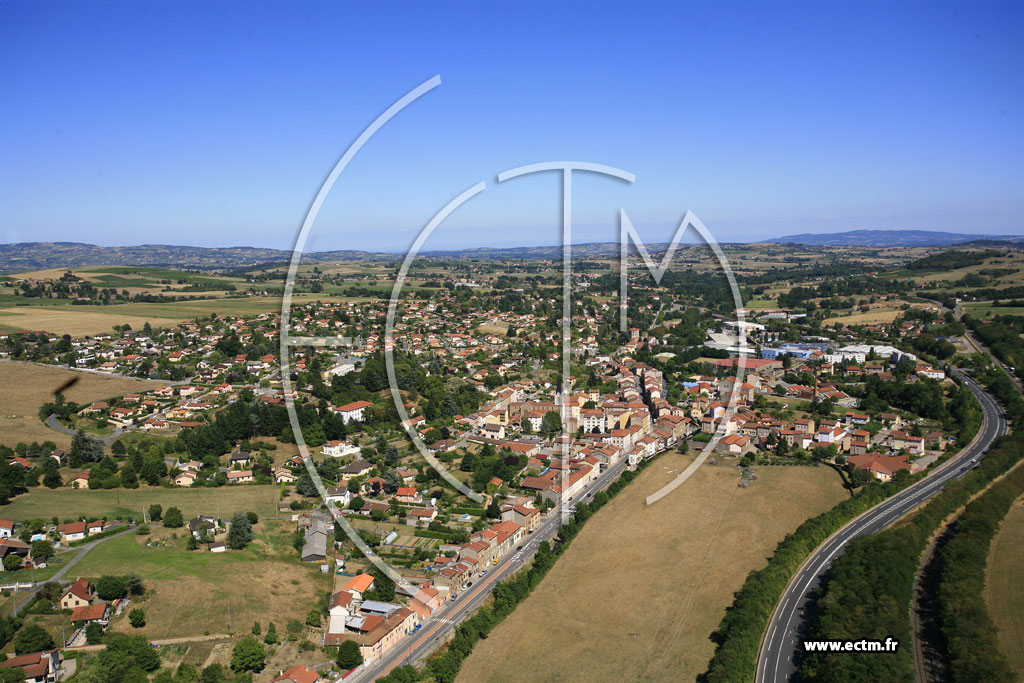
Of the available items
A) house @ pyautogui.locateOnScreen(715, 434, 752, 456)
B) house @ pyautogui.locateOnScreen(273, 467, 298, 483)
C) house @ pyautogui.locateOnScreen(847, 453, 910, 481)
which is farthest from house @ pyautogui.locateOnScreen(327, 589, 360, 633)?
house @ pyautogui.locateOnScreen(847, 453, 910, 481)

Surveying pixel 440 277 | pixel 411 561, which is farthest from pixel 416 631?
pixel 440 277

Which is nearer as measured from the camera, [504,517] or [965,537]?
[965,537]

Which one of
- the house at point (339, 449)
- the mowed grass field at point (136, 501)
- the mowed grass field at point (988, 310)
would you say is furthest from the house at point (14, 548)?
the mowed grass field at point (988, 310)

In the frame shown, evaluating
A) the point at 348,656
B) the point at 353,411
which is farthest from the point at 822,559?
the point at 353,411

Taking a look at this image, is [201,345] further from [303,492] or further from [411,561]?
[411,561]

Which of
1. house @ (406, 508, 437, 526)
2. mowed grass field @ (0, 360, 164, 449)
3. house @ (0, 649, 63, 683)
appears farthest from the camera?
mowed grass field @ (0, 360, 164, 449)

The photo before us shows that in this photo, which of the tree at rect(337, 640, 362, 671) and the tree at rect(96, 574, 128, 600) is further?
the tree at rect(96, 574, 128, 600)

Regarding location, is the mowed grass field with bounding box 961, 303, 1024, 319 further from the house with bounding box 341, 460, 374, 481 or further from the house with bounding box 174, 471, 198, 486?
the house with bounding box 174, 471, 198, 486
